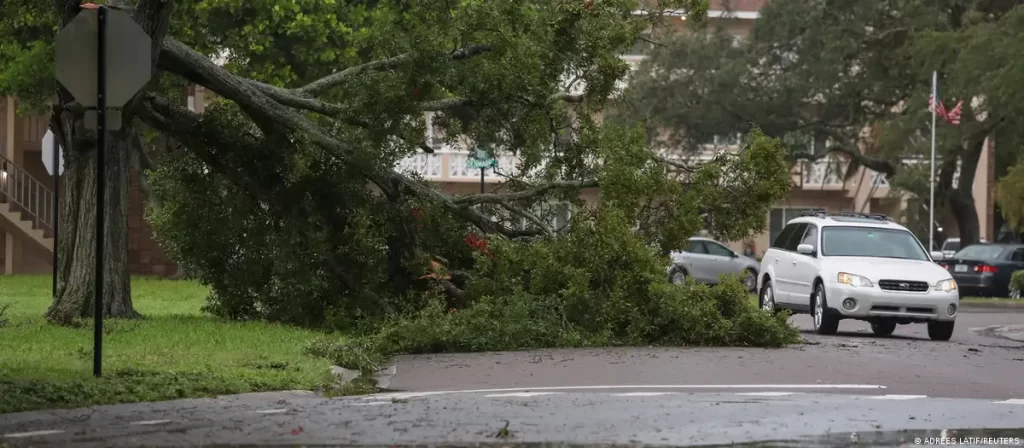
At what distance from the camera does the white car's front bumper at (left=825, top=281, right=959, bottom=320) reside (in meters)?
21.6

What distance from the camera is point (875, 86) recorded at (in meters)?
49.4

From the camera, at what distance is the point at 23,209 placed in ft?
131

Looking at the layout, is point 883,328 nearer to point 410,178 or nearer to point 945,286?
point 945,286

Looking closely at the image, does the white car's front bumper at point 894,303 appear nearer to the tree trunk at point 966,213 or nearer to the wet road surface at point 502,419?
the wet road surface at point 502,419

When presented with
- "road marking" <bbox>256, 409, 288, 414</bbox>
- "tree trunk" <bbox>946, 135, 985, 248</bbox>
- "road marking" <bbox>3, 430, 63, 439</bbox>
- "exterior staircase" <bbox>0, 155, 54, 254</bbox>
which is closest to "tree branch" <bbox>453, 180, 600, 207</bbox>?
"road marking" <bbox>256, 409, 288, 414</bbox>

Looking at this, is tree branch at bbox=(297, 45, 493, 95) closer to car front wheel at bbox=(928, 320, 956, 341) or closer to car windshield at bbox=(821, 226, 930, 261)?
car windshield at bbox=(821, 226, 930, 261)

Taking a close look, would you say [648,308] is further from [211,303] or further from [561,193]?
[211,303]

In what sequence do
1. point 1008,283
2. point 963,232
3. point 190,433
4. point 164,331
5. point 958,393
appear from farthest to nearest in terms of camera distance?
point 963,232 < point 1008,283 < point 164,331 < point 958,393 < point 190,433

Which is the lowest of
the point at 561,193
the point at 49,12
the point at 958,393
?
the point at 958,393

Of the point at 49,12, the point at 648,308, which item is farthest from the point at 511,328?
the point at 49,12

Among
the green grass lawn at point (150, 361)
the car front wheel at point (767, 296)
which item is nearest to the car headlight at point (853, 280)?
the car front wheel at point (767, 296)

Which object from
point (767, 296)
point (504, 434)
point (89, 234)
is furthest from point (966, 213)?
point (504, 434)

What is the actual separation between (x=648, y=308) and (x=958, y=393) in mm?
6258

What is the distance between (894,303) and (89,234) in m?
10.4
